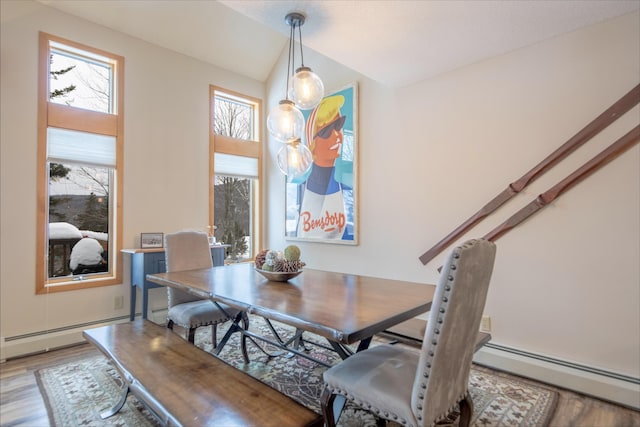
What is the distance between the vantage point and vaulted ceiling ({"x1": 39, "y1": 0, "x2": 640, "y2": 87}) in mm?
2018

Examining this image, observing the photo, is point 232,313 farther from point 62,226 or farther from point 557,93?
point 557,93

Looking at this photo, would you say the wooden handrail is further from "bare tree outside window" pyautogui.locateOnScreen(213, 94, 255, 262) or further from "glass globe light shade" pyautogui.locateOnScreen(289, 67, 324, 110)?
"bare tree outside window" pyautogui.locateOnScreen(213, 94, 255, 262)

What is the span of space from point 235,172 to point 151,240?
4.56 feet

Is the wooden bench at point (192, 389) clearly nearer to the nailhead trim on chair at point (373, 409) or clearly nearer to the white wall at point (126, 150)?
the nailhead trim on chair at point (373, 409)

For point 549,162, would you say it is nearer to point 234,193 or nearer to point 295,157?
point 295,157

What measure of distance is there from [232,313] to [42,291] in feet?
6.17

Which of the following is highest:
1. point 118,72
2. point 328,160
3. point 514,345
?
point 118,72

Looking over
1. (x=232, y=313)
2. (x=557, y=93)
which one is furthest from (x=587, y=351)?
(x=232, y=313)

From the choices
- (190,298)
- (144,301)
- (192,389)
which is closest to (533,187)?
(192,389)

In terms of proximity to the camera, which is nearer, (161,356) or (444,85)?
(161,356)

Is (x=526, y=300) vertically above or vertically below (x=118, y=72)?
below

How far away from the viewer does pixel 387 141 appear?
333 cm

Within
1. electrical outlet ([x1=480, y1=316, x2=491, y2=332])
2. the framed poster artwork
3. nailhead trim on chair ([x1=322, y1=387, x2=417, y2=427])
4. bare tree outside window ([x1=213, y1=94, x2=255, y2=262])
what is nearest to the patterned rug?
electrical outlet ([x1=480, y1=316, x2=491, y2=332])

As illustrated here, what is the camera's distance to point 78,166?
321cm
